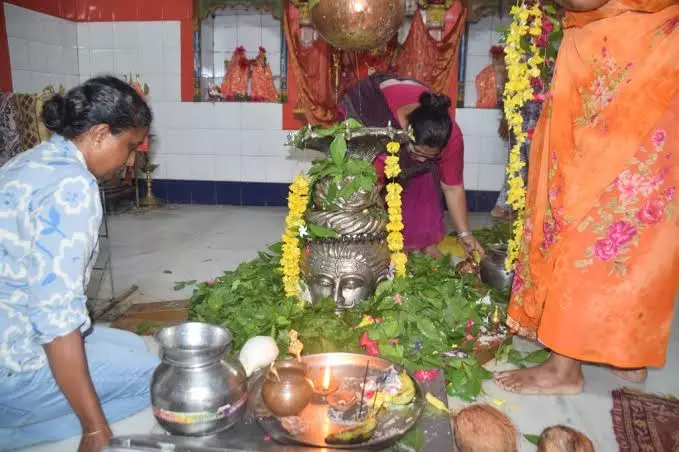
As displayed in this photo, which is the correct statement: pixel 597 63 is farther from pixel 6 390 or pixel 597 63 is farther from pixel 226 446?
pixel 6 390

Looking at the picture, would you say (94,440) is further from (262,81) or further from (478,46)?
A: (478,46)

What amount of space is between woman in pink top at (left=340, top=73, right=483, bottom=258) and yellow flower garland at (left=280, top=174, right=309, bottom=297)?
824 millimetres

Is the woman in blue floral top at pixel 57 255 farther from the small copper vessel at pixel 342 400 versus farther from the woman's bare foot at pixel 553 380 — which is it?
the woman's bare foot at pixel 553 380

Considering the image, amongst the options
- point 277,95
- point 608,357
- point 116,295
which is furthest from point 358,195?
point 277,95

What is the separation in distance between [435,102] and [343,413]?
6.53ft

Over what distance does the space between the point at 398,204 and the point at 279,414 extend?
1.27 metres

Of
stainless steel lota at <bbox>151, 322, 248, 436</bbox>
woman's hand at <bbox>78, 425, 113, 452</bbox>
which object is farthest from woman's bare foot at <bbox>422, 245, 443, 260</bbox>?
woman's hand at <bbox>78, 425, 113, 452</bbox>

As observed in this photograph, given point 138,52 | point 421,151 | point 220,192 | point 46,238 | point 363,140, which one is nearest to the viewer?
point 46,238

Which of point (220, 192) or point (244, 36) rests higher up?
point (244, 36)

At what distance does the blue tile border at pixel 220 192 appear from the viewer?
6.98 meters

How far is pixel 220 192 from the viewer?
278 inches

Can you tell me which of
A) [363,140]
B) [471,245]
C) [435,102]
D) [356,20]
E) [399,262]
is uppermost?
[356,20]

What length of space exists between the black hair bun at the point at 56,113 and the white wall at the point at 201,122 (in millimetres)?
5160

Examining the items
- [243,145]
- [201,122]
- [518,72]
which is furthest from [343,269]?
[201,122]
